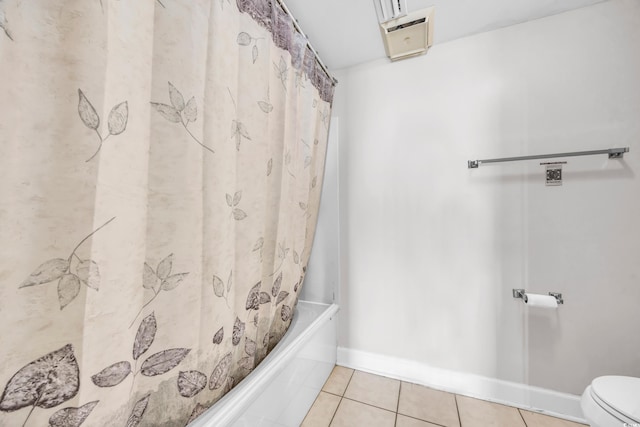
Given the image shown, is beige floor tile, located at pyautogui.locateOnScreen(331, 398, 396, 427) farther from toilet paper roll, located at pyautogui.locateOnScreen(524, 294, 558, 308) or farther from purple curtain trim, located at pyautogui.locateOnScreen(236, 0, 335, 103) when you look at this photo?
purple curtain trim, located at pyautogui.locateOnScreen(236, 0, 335, 103)

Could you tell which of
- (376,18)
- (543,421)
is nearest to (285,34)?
(376,18)

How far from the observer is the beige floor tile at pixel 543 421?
1.18m

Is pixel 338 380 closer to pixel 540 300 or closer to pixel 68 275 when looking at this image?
pixel 540 300

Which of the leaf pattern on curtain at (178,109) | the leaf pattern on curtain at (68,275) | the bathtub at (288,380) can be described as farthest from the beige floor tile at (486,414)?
the leaf pattern on curtain at (178,109)

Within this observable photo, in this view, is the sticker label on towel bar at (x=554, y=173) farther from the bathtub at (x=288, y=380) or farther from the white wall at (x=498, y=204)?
the bathtub at (x=288, y=380)

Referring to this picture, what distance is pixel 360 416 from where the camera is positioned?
4.08 ft

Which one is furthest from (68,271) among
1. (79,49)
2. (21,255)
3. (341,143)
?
(341,143)

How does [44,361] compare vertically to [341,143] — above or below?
below

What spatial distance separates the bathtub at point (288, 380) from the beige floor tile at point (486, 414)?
774 mm

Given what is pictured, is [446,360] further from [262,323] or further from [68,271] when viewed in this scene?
[68,271]

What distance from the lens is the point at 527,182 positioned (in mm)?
1285

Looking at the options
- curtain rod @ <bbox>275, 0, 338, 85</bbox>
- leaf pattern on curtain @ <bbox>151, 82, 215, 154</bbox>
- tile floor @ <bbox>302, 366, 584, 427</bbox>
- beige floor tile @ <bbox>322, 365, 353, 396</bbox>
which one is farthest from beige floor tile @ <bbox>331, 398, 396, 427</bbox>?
curtain rod @ <bbox>275, 0, 338, 85</bbox>

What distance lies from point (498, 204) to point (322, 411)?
1.50 meters

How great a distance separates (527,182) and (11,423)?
196cm
